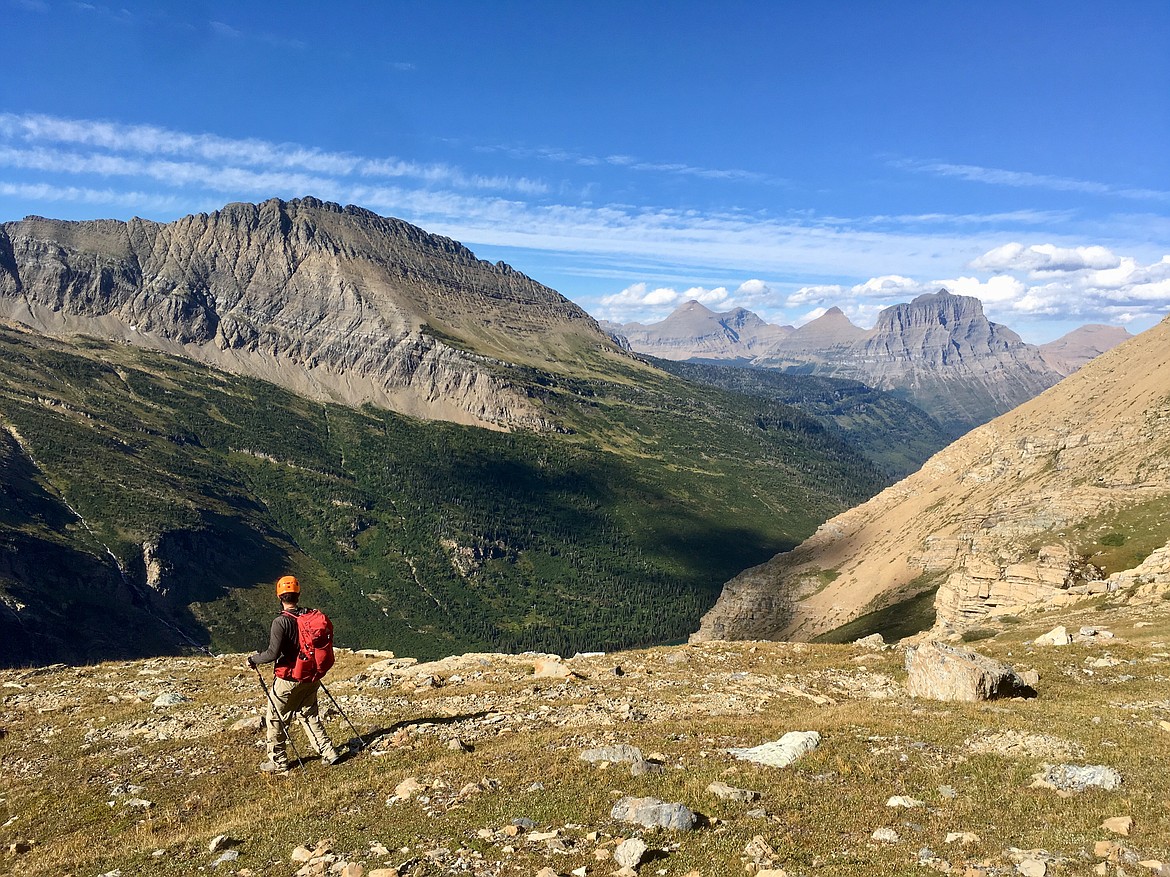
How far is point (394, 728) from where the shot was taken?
2420cm

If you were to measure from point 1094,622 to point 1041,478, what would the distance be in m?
131

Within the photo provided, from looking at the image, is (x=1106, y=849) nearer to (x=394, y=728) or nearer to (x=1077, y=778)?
(x=1077, y=778)

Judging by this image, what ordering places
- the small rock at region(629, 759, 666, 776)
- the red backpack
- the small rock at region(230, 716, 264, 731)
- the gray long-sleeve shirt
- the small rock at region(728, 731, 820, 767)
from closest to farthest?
the small rock at region(629, 759, 666, 776) → the small rock at region(728, 731, 820, 767) → the gray long-sleeve shirt → the red backpack → the small rock at region(230, 716, 264, 731)

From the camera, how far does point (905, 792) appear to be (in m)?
17.4

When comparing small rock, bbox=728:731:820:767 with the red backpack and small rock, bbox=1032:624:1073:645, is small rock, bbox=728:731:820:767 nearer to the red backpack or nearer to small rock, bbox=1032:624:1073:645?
the red backpack

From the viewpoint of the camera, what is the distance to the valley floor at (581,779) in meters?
14.1

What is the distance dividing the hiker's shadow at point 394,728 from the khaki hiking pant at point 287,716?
121 cm

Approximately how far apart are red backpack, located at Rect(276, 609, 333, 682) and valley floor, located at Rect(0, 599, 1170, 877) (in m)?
2.85

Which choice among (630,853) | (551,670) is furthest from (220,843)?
(551,670)

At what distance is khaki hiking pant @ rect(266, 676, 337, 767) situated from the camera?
20.7 meters

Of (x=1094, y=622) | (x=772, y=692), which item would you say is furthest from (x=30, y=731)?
(x=1094, y=622)

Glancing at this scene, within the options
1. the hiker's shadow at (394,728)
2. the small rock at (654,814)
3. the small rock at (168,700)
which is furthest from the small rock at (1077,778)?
the small rock at (168,700)

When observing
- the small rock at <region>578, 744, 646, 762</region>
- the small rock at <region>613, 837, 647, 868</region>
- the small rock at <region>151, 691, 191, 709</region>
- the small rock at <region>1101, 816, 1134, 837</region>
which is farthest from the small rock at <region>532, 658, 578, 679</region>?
the small rock at <region>1101, 816, 1134, 837</region>

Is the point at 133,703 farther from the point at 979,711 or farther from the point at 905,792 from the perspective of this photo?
the point at 979,711
